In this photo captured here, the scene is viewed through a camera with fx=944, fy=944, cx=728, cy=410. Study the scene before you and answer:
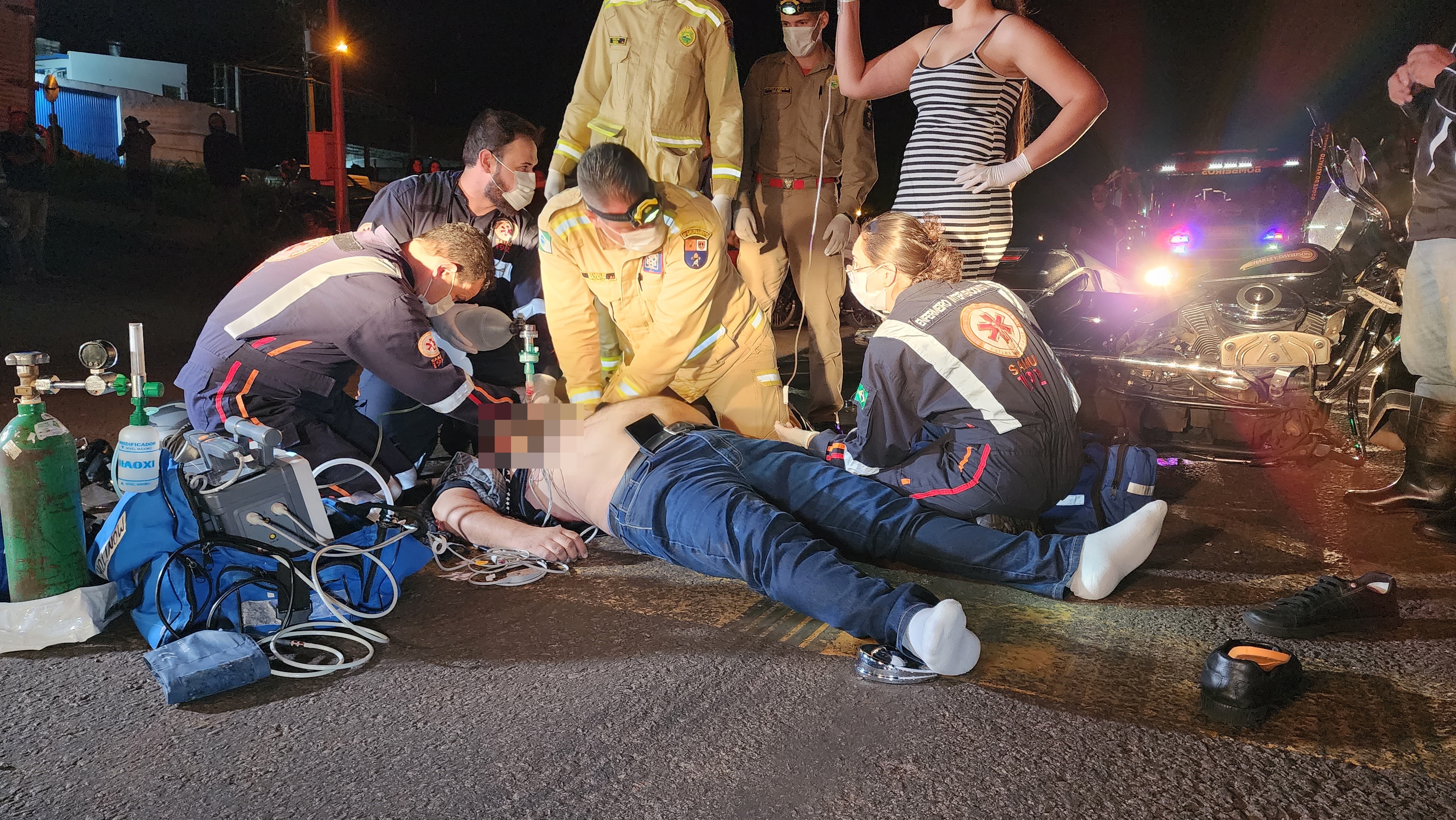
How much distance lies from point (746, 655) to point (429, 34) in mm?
23787

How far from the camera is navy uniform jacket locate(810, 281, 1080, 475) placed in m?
2.83

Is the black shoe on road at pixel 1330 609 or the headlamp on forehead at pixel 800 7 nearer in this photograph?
the black shoe on road at pixel 1330 609

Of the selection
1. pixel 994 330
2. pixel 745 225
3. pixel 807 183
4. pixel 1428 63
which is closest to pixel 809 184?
pixel 807 183

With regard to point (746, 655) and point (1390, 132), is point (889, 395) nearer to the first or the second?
point (746, 655)

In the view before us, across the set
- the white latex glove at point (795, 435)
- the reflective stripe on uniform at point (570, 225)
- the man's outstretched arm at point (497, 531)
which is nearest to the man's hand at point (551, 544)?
the man's outstretched arm at point (497, 531)

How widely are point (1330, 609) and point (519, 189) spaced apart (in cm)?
367

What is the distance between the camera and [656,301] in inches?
146

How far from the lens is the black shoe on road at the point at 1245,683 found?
1.92 meters

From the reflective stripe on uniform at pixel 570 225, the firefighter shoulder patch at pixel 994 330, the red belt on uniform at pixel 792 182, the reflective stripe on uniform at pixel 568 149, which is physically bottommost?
the firefighter shoulder patch at pixel 994 330

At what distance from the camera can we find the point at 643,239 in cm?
342

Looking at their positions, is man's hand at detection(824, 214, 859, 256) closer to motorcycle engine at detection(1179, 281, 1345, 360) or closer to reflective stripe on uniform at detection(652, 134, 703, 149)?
reflective stripe on uniform at detection(652, 134, 703, 149)

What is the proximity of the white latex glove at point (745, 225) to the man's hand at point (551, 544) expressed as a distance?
1955 mm

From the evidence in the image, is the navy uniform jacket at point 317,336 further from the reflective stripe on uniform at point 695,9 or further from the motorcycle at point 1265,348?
the motorcycle at point 1265,348

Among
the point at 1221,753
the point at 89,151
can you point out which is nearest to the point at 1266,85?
the point at 1221,753
